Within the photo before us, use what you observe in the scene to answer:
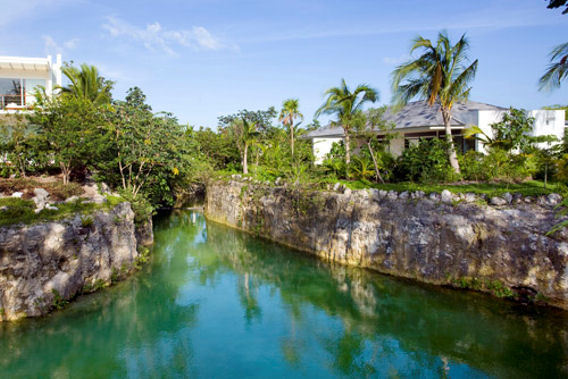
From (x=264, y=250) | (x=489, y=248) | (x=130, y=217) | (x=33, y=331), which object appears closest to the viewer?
(x=33, y=331)

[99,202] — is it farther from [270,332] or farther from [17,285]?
[270,332]

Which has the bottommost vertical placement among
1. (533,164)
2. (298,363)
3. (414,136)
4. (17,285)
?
(298,363)

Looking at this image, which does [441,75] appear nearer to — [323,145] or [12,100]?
[323,145]

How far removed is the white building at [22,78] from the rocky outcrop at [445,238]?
18.4m

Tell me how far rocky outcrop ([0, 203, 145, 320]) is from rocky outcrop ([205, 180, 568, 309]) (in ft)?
29.1

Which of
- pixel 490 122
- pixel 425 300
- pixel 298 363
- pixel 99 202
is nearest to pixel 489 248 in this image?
pixel 425 300

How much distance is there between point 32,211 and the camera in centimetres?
1112

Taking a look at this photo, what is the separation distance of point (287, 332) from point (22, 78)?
2480 centimetres

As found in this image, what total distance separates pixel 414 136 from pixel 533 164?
7094 mm

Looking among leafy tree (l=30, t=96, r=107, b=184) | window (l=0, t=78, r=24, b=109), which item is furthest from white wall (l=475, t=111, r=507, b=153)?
window (l=0, t=78, r=24, b=109)

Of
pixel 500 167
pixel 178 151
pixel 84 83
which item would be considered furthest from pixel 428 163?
pixel 84 83

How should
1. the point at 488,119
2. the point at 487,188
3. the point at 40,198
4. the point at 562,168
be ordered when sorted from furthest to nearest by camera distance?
the point at 488,119 < the point at 487,188 < the point at 562,168 < the point at 40,198

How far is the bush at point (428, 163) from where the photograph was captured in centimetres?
1641

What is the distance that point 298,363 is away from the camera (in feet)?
29.3
